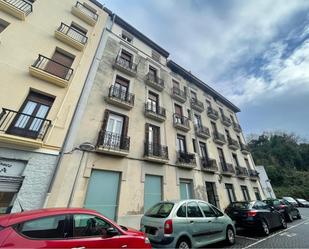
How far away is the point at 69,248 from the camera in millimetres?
2732

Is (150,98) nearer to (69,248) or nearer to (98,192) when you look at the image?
(98,192)

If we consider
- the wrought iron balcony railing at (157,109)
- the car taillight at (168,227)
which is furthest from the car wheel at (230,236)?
the wrought iron balcony railing at (157,109)

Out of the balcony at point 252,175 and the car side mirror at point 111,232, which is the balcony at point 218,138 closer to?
the balcony at point 252,175

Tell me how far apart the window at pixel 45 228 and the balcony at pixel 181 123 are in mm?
10284

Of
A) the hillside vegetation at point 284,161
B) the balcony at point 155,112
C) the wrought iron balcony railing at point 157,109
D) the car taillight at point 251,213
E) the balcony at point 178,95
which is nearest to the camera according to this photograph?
the car taillight at point 251,213

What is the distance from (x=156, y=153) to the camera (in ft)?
34.3

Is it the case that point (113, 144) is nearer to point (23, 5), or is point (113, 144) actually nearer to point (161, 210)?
point (161, 210)

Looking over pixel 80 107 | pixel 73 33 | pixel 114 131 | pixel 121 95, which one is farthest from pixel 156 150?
pixel 73 33

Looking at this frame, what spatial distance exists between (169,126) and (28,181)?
339 inches

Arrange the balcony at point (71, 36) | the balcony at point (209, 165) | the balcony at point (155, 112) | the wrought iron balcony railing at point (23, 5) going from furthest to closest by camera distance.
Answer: the balcony at point (209, 165)
the balcony at point (155, 112)
the balcony at point (71, 36)
the wrought iron balcony railing at point (23, 5)

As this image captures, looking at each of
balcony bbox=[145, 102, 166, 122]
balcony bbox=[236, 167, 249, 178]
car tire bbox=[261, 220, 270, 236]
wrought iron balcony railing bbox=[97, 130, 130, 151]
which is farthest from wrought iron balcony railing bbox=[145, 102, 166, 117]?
balcony bbox=[236, 167, 249, 178]

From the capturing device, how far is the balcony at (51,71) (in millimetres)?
7858

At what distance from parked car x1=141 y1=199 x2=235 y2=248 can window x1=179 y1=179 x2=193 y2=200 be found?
4.82 m

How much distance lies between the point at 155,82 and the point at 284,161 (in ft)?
161
